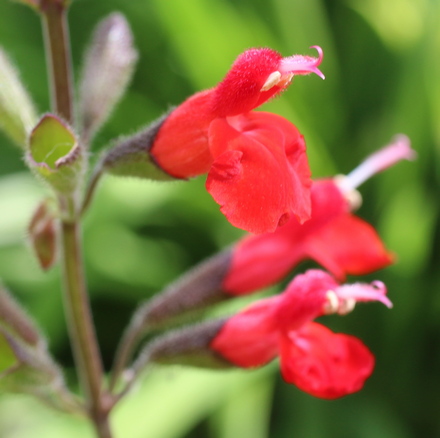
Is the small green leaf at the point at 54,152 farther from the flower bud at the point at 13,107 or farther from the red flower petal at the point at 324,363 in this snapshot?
the red flower petal at the point at 324,363

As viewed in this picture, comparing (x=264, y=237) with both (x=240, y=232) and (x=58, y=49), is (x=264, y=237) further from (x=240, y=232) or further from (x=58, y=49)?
(x=240, y=232)

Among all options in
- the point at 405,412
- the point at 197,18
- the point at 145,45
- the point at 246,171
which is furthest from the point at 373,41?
the point at 246,171

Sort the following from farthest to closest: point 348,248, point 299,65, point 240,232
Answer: point 240,232, point 348,248, point 299,65

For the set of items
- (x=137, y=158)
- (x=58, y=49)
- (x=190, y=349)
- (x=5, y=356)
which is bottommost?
(x=190, y=349)

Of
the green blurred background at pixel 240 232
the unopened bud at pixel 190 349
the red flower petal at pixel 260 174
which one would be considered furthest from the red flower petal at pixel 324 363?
the green blurred background at pixel 240 232

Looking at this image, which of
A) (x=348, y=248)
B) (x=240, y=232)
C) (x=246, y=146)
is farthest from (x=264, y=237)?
(x=240, y=232)

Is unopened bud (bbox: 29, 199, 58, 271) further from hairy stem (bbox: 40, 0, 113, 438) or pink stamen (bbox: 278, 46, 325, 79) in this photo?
pink stamen (bbox: 278, 46, 325, 79)

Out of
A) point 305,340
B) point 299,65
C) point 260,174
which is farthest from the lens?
point 305,340
